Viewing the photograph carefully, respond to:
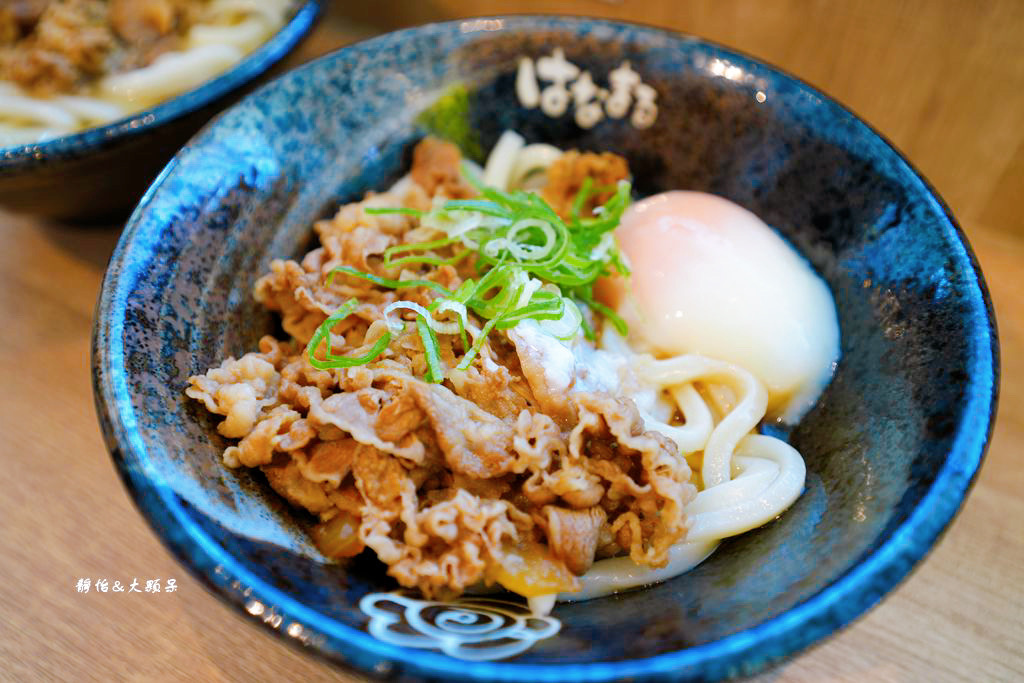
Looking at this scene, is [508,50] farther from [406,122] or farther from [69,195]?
[69,195]

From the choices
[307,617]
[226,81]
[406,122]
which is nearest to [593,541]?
[307,617]

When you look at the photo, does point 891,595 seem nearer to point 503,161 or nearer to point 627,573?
point 627,573

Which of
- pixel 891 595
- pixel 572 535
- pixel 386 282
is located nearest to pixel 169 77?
pixel 386 282

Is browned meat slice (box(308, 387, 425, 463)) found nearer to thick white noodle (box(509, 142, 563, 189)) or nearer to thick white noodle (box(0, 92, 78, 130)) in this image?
thick white noodle (box(509, 142, 563, 189))

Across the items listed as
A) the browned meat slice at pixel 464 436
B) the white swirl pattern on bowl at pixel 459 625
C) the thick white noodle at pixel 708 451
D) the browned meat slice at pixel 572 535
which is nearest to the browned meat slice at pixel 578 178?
the thick white noodle at pixel 708 451

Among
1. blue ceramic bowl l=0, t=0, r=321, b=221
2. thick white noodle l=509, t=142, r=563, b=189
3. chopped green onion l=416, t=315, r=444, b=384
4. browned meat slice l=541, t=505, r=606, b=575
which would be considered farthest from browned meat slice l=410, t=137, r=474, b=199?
browned meat slice l=541, t=505, r=606, b=575
